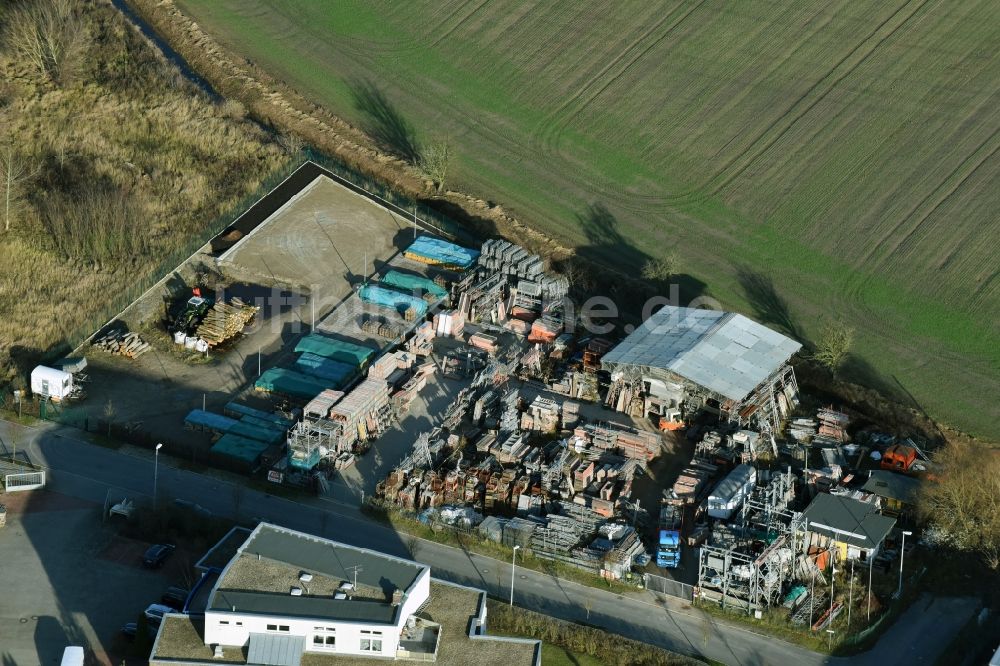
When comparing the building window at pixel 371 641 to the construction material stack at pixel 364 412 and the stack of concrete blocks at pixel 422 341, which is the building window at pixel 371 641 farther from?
the stack of concrete blocks at pixel 422 341

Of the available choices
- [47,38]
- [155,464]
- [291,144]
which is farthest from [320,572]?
[47,38]

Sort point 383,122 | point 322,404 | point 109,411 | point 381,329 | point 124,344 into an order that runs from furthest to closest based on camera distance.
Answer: point 383,122
point 381,329
point 124,344
point 109,411
point 322,404

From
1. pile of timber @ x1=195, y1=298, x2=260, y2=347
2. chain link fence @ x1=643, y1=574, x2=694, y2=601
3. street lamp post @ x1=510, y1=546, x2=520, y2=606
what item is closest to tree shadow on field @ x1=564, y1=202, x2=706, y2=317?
pile of timber @ x1=195, y1=298, x2=260, y2=347

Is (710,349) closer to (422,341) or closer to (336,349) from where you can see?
(422,341)

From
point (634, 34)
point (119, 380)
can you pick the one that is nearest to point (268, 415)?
point (119, 380)

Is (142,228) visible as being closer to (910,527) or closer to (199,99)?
(199,99)

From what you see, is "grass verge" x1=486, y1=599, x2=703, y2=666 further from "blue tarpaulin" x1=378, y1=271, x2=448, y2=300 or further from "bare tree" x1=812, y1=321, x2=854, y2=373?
"blue tarpaulin" x1=378, y1=271, x2=448, y2=300
